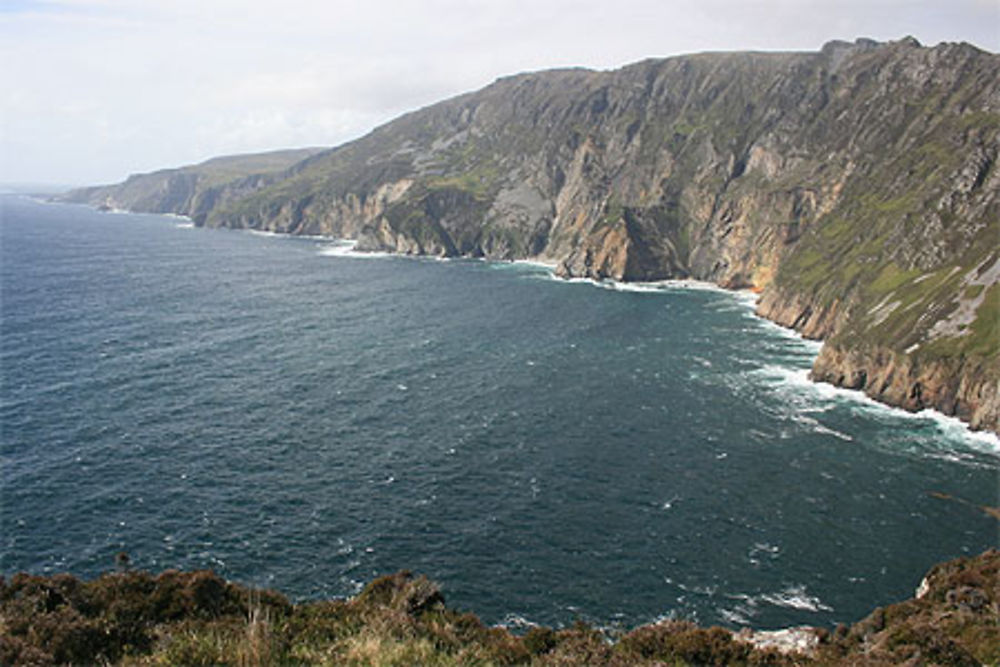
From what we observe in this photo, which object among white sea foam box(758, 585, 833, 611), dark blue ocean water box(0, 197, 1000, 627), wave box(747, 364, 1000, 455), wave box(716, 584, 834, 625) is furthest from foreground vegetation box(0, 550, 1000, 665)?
wave box(747, 364, 1000, 455)

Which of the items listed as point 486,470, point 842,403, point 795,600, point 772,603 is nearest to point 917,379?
point 842,403

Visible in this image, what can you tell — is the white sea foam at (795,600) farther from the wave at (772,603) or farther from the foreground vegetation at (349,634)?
the foreground vegetation at (349,634)

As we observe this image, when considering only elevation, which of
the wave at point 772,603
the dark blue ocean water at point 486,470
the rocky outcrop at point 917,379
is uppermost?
the rocky outcrop at point 917,379

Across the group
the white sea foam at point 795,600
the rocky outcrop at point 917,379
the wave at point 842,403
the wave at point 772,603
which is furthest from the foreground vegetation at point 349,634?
the rocky outcrop at point 917,379

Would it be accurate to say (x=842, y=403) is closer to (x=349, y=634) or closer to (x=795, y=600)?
(x=795, y=600)

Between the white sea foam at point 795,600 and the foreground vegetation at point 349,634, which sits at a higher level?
the foreground vegetation at point 349,634

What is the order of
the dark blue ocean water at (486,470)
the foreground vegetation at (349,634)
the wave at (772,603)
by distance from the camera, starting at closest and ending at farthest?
the foreground vegetation at (349,634)
the wave at (772,603)
the dark blue ocean water at (486,470)

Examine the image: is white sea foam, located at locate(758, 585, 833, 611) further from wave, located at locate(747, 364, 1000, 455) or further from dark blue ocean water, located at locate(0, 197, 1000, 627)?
wave, located at locate(747, 364, 1000, 455)
